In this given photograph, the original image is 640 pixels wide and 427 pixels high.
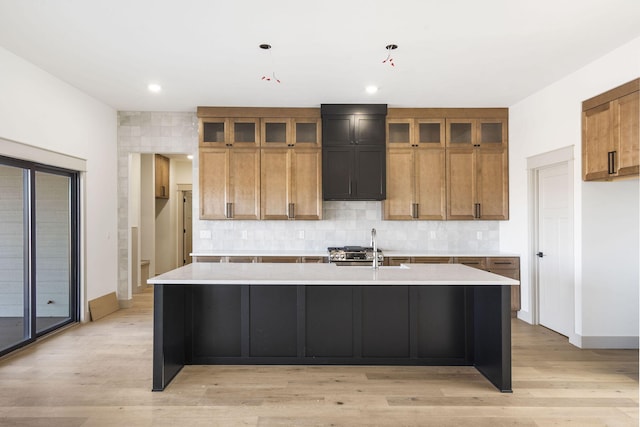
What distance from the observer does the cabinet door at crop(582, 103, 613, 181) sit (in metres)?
3.60

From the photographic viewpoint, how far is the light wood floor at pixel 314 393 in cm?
251

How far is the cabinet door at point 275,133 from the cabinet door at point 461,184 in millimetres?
2222

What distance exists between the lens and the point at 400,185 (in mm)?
5422

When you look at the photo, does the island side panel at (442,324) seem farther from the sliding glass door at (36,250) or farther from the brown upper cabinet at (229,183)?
the sliding glass door at (36,250)

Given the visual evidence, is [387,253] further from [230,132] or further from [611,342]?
[230,132]

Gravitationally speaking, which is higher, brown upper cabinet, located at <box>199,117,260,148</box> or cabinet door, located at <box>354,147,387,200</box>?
brown upper cabinet, located at <box>199,117,260,148</box>

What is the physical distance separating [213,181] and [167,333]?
2.72 metres

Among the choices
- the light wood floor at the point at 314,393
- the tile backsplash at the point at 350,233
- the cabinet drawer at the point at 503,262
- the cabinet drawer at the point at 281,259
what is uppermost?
the tile backsplash at the point at 350,233

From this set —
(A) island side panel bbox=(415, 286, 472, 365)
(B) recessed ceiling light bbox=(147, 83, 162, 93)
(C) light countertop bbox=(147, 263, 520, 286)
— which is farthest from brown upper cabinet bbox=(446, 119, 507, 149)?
(B) recessed ceiling light bbox=(147, 83, 162, 93)

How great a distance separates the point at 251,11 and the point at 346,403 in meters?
2.89

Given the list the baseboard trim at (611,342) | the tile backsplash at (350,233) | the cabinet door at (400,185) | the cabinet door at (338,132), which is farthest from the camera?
the tile backsplash at (350,233)

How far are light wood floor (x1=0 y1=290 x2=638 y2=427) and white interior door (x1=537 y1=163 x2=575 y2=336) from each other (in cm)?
65

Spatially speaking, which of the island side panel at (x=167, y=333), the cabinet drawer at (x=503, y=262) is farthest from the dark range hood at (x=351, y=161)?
the island side panel at (x=167, y=333)

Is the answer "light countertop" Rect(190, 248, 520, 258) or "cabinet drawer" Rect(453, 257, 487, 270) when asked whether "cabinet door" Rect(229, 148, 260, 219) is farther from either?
"cabinet drawer" Rect(453, 257, 487, 270)
